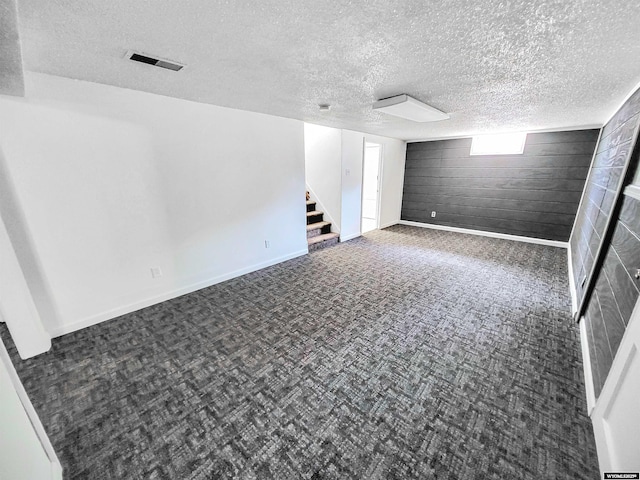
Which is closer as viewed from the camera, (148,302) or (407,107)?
(407,107)

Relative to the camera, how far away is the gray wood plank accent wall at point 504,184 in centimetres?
444

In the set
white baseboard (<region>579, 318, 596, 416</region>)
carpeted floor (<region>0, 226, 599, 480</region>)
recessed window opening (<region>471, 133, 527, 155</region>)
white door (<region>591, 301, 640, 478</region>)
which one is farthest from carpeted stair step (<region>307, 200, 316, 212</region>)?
white door (<region>591, 301, 640, 478</region>)

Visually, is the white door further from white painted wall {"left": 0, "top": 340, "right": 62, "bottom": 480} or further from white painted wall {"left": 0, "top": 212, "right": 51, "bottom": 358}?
white painted wall {"left": 0, "top": 212, "right": 51, "bottom": 358}

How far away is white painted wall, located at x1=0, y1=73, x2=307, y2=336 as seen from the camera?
200 cm

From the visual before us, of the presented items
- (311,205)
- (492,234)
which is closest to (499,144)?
(492,234)

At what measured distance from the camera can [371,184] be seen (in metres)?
6.63

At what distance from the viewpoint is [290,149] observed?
3.64 metres

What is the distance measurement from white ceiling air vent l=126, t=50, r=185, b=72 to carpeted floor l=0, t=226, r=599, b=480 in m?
2.11

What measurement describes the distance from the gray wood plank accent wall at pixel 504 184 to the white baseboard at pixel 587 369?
3307mm

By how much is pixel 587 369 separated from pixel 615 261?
2.59ft

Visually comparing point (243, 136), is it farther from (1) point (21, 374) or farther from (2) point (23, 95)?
(1) point (21, 374)

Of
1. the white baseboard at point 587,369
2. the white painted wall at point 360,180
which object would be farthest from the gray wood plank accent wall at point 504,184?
the white baseboard at point 587,369

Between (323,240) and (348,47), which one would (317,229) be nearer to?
(323,240)

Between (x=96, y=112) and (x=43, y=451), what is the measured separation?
2358 mm
